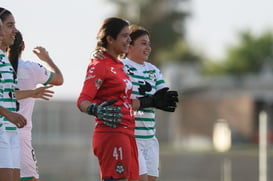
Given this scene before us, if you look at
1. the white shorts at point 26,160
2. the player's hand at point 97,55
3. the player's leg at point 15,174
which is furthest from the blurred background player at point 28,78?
the player's leg at point 15,174

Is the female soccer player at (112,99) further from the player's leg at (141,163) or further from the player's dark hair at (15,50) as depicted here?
the player's dark hair at (15,50)

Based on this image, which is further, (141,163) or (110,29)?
(141,163)

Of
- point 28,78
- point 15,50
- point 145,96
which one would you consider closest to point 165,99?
point 145,96

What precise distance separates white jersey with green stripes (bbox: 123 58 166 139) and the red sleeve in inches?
42.4

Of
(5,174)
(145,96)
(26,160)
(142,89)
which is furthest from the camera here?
(142,89)

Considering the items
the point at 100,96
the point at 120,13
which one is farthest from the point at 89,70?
the point at 120,13

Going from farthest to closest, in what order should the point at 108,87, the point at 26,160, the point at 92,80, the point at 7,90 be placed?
1. the point at 26,160
2. the point at 108,87
3. the point at 92,80
4. the point at 7,90

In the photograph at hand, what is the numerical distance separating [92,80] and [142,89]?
1.29 m

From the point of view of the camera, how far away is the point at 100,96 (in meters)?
8.37

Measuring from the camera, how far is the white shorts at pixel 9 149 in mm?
7621

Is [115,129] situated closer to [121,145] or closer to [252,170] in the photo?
[121,145]

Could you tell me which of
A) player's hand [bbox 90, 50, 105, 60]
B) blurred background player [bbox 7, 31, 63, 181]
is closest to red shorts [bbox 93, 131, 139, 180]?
player's hand [bbox 90, 50, 105, 60]

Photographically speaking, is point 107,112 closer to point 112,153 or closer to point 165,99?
point 112,153

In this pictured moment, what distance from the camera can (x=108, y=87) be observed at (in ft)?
27.5
